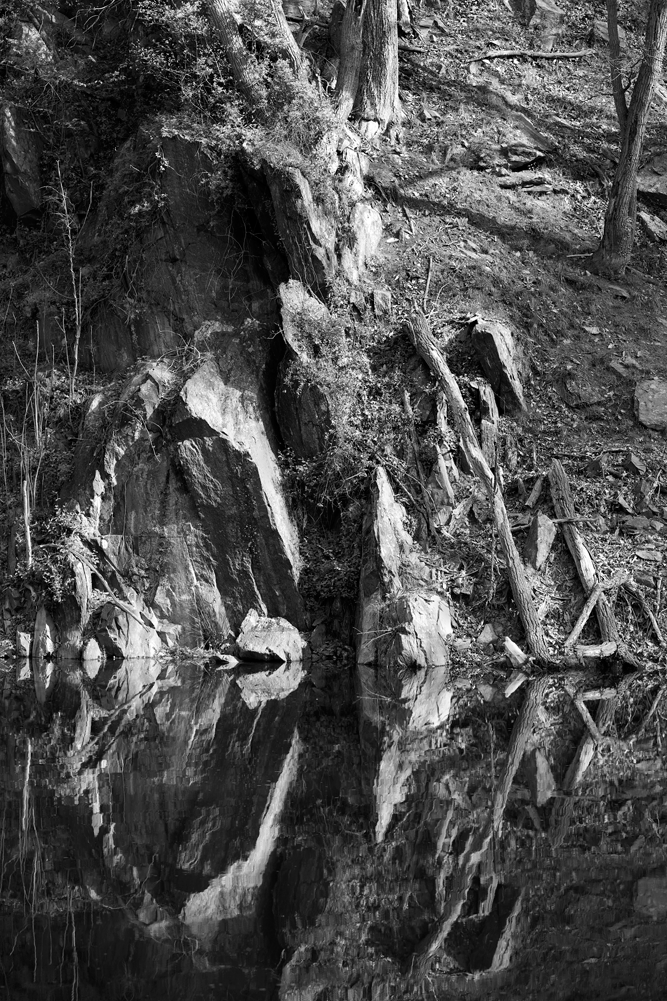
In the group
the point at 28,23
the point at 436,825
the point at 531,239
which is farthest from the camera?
the point at 28,23

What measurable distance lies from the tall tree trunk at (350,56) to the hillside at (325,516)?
31.1 inches

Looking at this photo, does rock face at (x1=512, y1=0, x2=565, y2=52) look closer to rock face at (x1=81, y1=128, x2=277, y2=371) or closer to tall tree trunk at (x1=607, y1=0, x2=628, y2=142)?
tall tree trunk at (x1=607, y1=0, x2=628, y2=142)

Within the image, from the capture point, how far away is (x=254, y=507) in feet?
50.2

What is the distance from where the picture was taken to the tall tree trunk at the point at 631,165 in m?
17.6

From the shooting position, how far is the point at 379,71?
19922 millimetres

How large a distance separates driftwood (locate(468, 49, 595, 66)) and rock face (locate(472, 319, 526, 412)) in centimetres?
938

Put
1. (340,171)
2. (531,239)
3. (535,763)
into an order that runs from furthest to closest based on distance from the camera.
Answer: (531,239)
(340,171)
(535,763)

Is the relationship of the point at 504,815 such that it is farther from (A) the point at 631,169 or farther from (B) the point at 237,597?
(A) the point at 631,169

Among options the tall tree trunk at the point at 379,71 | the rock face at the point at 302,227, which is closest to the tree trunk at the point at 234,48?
the rock face at the point at 302,227

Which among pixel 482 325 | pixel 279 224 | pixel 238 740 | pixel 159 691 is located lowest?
pixel 159 691

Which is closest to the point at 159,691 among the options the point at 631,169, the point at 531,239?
the point at 531,239

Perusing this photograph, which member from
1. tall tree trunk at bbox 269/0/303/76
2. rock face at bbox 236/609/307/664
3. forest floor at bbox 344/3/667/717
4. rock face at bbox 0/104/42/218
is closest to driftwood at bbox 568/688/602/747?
forest floor at bbox 344/3/667/717

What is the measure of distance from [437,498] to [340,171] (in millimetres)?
7200

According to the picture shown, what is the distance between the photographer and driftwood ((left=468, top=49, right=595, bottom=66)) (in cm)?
2238
